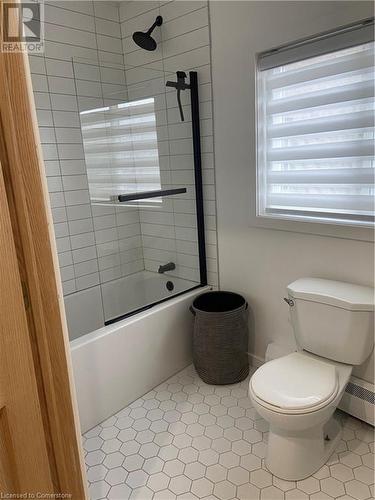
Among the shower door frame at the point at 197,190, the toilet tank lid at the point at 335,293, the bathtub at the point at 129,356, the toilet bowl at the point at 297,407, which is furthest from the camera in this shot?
the shower door frame at the point at 197,190

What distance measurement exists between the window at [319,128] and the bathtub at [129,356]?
3.19ft

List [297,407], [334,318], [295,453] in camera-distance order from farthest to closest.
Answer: [334,318] < [295,453] < [297,407]

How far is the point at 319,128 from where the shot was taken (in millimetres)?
1816

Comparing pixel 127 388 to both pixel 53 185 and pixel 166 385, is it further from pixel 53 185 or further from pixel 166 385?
pixel 53 185

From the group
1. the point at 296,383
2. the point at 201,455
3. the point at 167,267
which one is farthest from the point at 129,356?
the point at 296,383

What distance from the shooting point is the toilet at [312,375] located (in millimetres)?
1465

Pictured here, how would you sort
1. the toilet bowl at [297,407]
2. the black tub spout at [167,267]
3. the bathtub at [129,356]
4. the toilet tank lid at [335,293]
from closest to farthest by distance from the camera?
the toilet bowl at [297,407]
the toilet tank lid at [335,293]
the bathtub at [129,356]
the black tub spout at [167,267]

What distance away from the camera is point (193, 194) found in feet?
7.98

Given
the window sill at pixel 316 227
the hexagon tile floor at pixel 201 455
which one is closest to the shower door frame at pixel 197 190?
the window sill at pixel 316 227

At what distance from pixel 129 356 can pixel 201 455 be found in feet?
2.15

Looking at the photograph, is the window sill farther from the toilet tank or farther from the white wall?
the toilet tank

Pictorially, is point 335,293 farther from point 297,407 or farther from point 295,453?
point 295,453

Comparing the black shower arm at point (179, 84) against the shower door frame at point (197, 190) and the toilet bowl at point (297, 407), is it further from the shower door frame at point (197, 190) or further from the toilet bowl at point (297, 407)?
the toilet bowl at point (297, 407)

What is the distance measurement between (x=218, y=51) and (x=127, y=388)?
2.09m
